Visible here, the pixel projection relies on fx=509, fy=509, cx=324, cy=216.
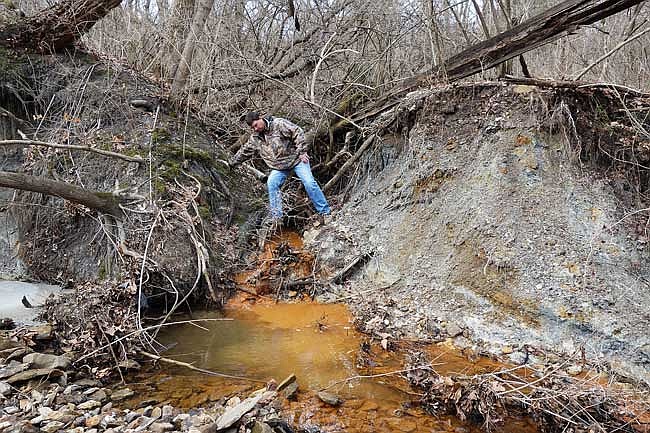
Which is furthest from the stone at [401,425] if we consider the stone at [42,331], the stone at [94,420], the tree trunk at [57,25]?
the tree trunk at [57,25]

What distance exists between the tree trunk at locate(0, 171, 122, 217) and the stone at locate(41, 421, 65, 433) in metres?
2.84

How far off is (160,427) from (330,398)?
1.43m

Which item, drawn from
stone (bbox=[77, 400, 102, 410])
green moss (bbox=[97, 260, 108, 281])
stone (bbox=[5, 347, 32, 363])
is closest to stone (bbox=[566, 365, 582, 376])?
stone (bbox=[77, 400, 102, 410])

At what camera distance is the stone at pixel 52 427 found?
3.80 m

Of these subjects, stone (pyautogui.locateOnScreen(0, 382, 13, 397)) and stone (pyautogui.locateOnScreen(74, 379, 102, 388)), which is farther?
stone (pyautogui.locateOnScreen(74, 379, 102, 388))

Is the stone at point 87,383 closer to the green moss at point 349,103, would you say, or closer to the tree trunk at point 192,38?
the tree trunk at point 192,38

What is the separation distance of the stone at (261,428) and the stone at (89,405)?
1.42 meters

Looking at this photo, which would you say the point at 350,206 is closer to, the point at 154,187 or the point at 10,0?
the point at 154,187

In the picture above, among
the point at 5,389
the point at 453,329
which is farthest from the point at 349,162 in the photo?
the point at 5,389

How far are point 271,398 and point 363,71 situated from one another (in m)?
6.49

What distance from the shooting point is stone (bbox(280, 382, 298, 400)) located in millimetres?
4500

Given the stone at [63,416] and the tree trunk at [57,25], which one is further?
the tree trunk at [57,25]

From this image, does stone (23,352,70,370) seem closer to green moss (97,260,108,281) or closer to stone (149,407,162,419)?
stone (149,407,162,419)

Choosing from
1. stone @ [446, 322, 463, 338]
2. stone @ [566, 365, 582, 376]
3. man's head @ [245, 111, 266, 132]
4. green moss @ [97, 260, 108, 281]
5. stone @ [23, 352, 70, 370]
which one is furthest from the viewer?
man's head @ [245, 111, 266, 132]
